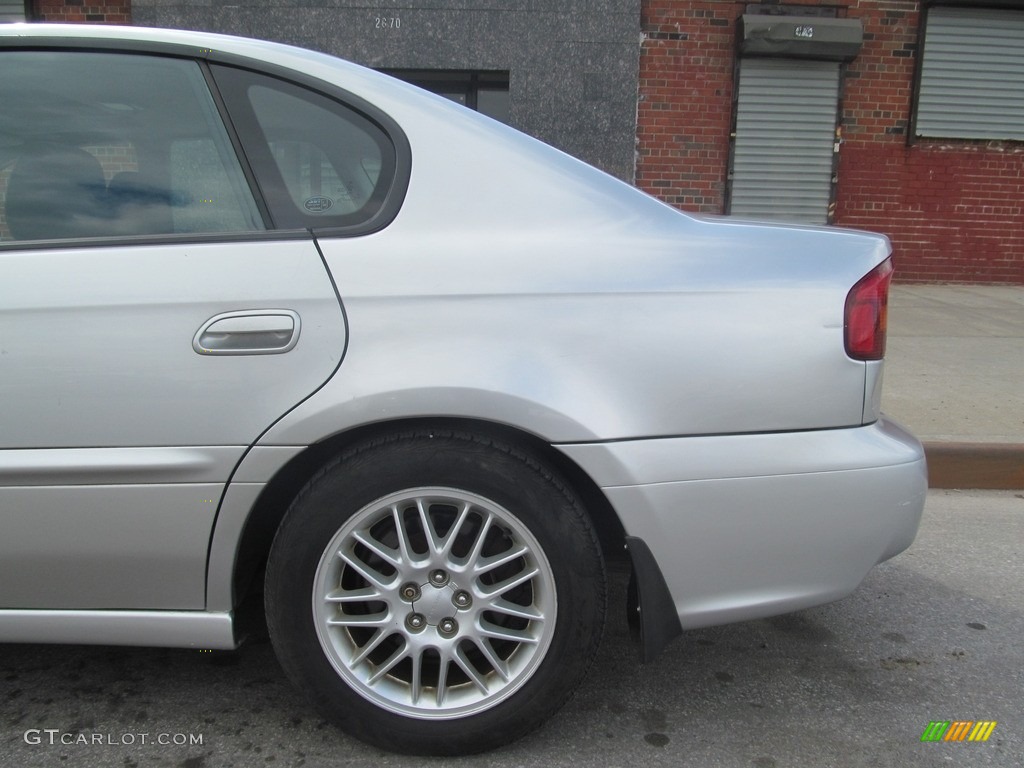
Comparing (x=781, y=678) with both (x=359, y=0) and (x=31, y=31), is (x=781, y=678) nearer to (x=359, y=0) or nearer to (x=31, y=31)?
(x=31, y=31)

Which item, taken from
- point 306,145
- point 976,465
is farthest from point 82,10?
point 976,465

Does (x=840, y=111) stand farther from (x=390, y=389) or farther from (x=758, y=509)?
(x=390, y=389)

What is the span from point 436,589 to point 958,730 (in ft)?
4.87

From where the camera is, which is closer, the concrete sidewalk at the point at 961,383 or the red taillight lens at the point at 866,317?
→ the red taillight lens at the point at 866,317

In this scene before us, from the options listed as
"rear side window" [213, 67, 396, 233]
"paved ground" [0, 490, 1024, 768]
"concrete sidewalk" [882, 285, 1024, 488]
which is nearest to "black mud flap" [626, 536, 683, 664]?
"paved ground" [0, 490, 1024, 768]

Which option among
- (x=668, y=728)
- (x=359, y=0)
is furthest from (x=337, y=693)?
(x=359, y=0)

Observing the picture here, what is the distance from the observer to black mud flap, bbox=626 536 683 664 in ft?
6.56

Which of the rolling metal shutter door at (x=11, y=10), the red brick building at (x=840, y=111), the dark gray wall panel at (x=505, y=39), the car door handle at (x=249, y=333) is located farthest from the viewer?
the red brick building at (x=840, y=111)

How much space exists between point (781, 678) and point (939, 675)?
505 mm

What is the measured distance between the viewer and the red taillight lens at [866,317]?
2.02m

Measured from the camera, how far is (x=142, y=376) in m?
1.91

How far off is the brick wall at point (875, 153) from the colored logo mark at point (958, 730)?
769 centimetres

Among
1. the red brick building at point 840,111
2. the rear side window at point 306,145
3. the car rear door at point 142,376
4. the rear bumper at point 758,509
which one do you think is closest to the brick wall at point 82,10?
the red brick building at point 840,111

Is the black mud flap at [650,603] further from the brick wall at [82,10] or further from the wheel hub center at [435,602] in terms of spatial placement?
the brick wall at [82,10]
